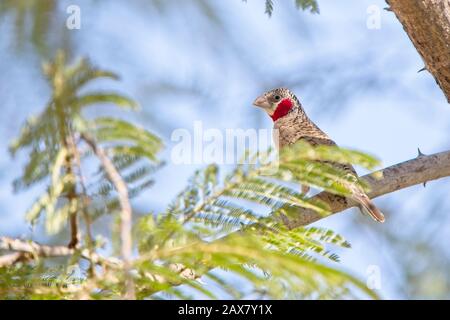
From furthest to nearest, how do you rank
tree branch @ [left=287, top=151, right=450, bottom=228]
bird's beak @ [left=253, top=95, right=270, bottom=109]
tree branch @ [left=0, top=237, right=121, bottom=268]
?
bird's beak @ [left=253, top=95, right=270, bottom=109]
tree branch @ [left=287, top=151, right=450, bottom=228]
tree branch @ [left=0, top=237, right=121, bottom=268]

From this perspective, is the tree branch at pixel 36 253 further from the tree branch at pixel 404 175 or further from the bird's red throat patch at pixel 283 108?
the bird's red throat patch at pixel 283 108

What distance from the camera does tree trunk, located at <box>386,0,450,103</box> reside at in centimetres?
305

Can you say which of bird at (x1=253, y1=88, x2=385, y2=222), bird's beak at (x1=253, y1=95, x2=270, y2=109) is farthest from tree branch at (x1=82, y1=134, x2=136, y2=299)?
bird's beak at (x1=253, y1=95, x2=270, y2=109)

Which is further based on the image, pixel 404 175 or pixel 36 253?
pixel 404 175

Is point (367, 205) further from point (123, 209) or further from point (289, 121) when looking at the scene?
point (123, 209)

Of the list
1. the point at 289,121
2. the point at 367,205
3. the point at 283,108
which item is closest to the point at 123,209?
the point at 367,205

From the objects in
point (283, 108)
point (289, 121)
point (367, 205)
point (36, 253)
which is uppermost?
point (283, 108)

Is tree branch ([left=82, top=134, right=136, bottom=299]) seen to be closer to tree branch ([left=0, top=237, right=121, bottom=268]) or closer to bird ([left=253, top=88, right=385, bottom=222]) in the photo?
tree branch ([left=0, top=237, right=121, bottom=268])

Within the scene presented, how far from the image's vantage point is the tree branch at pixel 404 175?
3229 mm

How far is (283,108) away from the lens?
17.1ft

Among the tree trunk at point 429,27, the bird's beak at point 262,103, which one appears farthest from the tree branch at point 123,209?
the bird's beak at point 262,103

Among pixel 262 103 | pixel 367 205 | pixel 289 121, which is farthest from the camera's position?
pixel 262 103

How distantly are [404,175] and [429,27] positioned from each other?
59 centimetres

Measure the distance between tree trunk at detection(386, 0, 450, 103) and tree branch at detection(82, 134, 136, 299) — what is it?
1.97 metres
